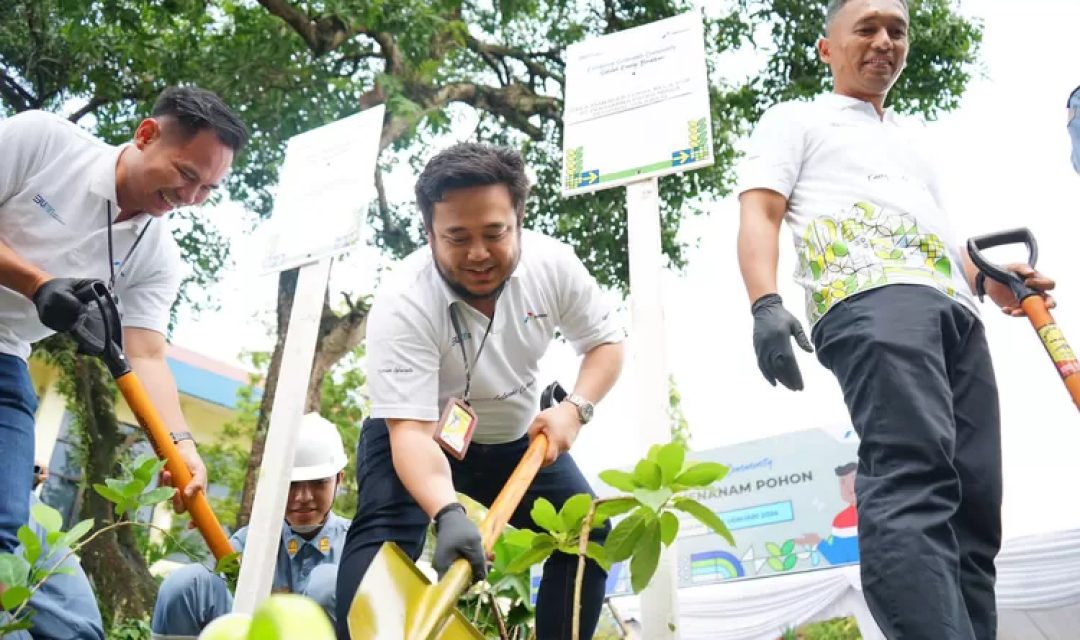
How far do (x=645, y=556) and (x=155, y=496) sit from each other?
0.86 metres

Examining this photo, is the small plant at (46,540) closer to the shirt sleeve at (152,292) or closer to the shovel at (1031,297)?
the shirt sleeve at (152,292)

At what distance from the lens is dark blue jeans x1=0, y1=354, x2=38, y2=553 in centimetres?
156

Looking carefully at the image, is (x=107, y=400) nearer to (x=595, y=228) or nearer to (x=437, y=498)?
(x=595, y=228)

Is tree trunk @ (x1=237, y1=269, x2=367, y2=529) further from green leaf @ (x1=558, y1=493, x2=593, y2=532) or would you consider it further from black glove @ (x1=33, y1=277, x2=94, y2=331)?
green leaf @ (x1=558, y1=493, x2=593, y2=532)

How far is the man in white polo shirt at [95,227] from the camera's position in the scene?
1.69 meters

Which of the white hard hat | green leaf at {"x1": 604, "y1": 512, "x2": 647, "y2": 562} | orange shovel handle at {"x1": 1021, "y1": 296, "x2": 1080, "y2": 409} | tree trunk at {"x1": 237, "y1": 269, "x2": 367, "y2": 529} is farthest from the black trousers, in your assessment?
tree trunk at {"x1": 237, "y1": 269, "x2": 367, "y2": 529}

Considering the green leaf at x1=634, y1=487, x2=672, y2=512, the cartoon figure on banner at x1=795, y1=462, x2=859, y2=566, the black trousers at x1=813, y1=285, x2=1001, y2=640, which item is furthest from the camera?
the cartoon figure on banner at x1=795, y1=462, x2=859, y2=566

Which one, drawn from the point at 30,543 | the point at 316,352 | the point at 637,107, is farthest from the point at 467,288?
the point at 316,352

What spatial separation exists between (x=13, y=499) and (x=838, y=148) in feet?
5.42

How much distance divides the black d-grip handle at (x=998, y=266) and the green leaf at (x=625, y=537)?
106cm

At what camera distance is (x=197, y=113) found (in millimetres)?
1974

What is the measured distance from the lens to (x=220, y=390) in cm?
1316

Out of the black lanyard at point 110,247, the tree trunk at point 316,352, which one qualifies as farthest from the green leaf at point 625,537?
the tree trunk at point 316,352

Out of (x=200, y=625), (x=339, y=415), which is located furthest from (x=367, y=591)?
(x=339, y=415)
